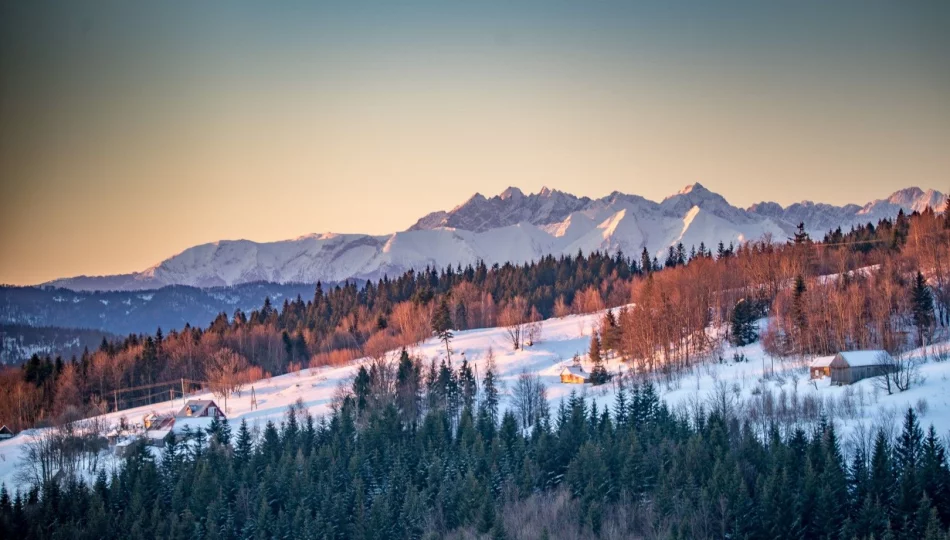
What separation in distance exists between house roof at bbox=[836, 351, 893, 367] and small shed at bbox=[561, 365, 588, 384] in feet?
69.8

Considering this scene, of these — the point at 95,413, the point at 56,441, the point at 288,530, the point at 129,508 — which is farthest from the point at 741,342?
the point at 95,413

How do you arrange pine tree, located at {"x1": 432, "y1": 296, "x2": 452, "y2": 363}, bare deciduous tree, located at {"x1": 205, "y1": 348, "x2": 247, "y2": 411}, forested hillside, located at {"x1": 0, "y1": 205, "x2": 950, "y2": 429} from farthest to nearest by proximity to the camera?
pine tree, located at {"x1": 432, "y1": 296, "x2": 452, "y2": 363}, bare deciduous tree, located at {"x1": 205, "y1": 348, "x2": 247, "y2": 411}, forested hillside, located at {"x1": 0, "y1": 205, "x2": 950, "y2": 429}

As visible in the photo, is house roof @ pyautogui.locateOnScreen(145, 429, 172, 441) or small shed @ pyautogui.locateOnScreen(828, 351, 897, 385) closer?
small shed @ pyautogui.locateOnScreen(828, 351, 897, 385)

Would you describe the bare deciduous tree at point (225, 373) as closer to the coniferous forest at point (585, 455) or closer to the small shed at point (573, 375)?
the coniferous forest at point (585, 455)

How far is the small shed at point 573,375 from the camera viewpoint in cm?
6731

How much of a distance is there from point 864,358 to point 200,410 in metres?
47.7

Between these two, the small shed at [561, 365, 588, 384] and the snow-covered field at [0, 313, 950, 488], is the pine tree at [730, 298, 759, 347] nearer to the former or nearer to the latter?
the snow-covered field at [0, 313, 950, 488]

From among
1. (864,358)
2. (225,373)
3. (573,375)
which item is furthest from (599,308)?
(864,358)

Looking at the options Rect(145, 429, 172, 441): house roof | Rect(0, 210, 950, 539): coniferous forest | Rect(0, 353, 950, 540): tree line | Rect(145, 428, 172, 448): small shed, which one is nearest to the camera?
Rect(0, 353, 950, 540): tree line

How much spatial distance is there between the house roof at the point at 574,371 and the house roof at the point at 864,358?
850 inches

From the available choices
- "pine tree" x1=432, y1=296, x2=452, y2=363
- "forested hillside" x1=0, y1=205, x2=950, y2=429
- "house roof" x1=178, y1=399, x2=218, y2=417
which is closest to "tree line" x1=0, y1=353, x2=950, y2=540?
"house roof" x1=178, y1=399, x2=218, y2=417

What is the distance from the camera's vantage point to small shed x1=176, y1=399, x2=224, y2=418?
65.4 meters

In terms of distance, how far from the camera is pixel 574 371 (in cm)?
6831

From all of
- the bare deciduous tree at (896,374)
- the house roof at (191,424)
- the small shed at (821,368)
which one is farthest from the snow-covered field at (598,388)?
the house roof at (191,424)
